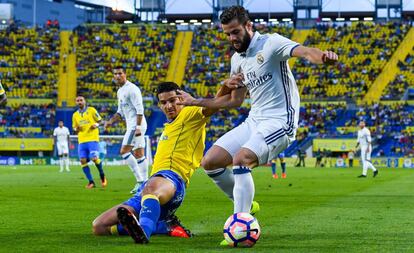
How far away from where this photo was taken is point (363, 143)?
34094mm

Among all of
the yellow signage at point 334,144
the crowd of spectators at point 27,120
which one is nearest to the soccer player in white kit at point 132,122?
the yellow signage at point 334,144

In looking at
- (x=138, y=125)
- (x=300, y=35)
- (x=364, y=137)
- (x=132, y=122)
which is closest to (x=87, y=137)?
(x=132, y=122)

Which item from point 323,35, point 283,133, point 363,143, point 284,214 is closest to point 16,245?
point 283,133

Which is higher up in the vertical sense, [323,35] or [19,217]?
[323,35]

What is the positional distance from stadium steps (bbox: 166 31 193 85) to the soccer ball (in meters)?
55.8

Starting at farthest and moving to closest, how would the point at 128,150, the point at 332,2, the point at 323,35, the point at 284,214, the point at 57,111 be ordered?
the point at 332,2
the point at 323,35
the point at 57,111
the point at 128,150
the point at 284,214

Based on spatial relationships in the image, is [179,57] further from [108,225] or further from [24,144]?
[108,225]

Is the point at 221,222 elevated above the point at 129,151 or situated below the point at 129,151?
below

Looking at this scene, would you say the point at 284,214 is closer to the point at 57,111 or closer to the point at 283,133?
the point at 283,133

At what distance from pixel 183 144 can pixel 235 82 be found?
113cm

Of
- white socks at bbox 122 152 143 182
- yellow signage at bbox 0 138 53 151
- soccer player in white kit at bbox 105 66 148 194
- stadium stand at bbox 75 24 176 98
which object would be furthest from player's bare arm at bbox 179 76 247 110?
stadium stand at bbox 75 24 176 98

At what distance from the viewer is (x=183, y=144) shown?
9.66 meters

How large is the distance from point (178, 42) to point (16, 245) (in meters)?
61.3

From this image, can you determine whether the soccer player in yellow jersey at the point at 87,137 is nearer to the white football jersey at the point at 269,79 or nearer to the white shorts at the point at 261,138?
the white shorts at the point at 261,138
